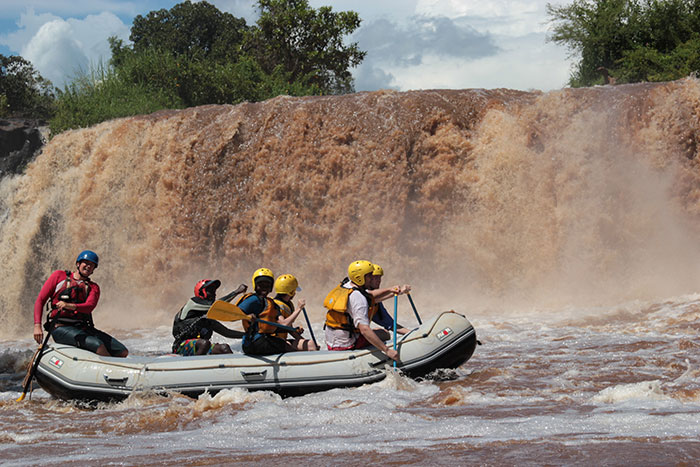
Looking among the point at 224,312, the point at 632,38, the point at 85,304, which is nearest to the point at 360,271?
the point at 224,312

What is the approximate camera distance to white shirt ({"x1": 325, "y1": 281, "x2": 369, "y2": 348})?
5793mm

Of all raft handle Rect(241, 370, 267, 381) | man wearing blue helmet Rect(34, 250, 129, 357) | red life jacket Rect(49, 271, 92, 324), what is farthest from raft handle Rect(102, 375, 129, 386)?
raft handle Rect(241, 370, 267, 381)

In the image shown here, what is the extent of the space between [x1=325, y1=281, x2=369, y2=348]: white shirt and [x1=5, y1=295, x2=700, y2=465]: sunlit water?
44 cm

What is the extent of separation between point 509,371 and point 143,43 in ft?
119

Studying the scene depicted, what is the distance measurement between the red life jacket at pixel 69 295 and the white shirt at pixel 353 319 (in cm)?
196

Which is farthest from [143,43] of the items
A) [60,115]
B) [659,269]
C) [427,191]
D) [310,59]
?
[659,269]

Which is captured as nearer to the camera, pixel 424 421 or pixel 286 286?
pixel 424 421

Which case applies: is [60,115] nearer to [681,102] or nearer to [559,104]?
[559,104]

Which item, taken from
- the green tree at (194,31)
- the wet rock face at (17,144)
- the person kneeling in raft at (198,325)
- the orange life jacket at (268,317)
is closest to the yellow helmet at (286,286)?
the orange life jacket at (268,317)

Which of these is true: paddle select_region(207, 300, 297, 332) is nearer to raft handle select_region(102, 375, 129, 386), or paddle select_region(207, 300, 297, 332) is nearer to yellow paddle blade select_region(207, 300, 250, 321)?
yellow paddle blade select_region(207, 300, 250, 321)

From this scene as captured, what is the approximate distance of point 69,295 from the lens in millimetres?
6156

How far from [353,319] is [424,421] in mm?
1112

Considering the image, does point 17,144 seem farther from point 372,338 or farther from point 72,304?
point 372,338

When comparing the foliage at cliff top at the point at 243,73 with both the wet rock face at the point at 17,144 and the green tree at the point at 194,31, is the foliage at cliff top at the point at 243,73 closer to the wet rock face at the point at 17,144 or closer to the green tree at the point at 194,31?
the wet rock face at the point at 17,144
